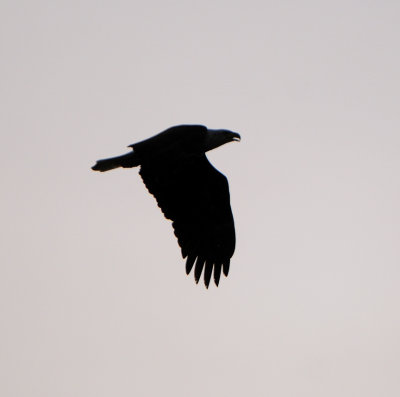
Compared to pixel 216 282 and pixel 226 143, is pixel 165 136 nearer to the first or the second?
pixel 226 143

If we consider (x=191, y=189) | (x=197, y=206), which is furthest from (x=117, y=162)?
(x=197, y=206)

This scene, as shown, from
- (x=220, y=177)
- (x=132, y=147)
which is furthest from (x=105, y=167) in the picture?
(x=220, y=177)

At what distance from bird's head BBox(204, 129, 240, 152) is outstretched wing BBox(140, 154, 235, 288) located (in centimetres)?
31

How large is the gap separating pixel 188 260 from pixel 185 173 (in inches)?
42.9

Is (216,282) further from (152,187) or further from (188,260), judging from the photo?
(152,187)

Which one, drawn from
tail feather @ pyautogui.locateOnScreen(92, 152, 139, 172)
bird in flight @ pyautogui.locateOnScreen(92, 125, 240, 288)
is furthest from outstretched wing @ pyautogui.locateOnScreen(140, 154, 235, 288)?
tail feather @ pyautogui.locateOnScreen(92, 152, 139, 172)

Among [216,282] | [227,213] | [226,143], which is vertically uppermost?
[226,143]

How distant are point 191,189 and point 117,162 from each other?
99 centimetres

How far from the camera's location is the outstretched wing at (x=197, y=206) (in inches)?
544

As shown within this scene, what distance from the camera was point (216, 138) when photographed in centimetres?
1434

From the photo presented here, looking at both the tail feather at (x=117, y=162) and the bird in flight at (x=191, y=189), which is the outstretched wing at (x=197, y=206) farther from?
the tail feather at (x=117, y=162)

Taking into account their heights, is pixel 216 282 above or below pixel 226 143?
below

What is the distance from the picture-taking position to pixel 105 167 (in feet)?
46.4

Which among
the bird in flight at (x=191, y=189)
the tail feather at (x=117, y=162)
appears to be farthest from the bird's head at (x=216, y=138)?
the tail feather at (x=117, y=162)
